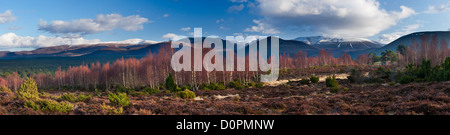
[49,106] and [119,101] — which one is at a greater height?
[49,106]

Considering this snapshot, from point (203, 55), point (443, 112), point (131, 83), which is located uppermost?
point (203, 55)

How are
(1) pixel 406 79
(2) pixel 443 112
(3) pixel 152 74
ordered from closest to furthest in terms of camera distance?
(2) pixel 443 112 < (1) pixel 406 79 < (3) pixel 152 74

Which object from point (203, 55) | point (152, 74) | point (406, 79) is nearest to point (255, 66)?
point (203, 55)

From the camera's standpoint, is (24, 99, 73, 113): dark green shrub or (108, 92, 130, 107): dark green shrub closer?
(24, 99, 73, 113): dark green shrub

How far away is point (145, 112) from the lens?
38.9ft

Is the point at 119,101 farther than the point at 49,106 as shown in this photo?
Yes

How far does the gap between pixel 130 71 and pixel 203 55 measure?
2733cm

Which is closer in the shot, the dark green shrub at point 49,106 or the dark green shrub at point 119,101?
the dark green shrub at point 49,106
